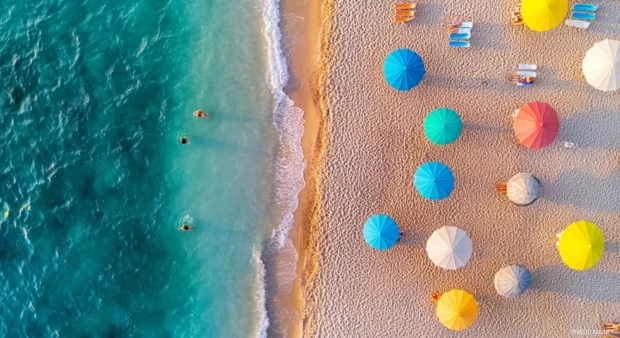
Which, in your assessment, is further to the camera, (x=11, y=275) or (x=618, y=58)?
(x=11, y=275)

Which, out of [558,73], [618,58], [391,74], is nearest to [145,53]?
[391,74]

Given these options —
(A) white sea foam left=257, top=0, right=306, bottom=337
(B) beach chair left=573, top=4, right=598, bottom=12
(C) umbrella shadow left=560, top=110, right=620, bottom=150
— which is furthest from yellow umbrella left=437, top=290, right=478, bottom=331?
(B) beach chair left=573, top=4, right=598, bottom=12

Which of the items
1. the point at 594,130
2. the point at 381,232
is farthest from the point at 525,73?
the point at 381,232

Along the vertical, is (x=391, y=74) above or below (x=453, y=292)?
above

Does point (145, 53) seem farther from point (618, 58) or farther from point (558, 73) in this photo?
point (618, 58)

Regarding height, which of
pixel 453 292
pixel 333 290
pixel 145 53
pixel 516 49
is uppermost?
pixel 516 49

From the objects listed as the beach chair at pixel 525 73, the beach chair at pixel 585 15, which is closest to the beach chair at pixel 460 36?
the beach chair at pixel 525 73

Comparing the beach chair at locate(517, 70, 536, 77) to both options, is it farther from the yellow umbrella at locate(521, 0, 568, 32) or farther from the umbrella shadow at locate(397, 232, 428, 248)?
the umbrella shadow at locate(397, 232, 428, 248)
